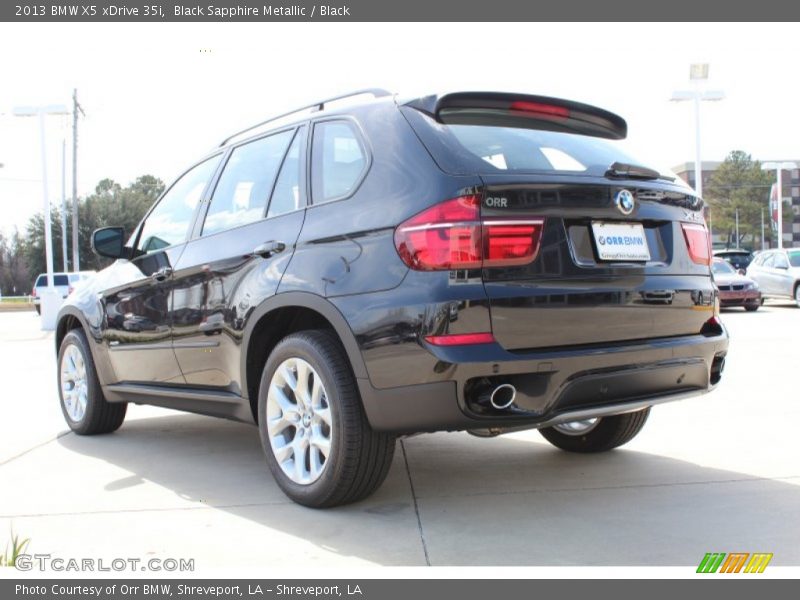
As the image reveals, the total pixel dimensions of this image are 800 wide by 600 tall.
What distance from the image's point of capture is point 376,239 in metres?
3.24

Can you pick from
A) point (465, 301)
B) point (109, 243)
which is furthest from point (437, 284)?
point (109, 243)

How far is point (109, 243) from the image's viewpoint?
17.6 feet

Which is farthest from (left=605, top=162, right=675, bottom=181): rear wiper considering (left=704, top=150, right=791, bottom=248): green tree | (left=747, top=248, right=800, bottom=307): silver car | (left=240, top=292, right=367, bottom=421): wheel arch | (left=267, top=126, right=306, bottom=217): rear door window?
(left=704, top=150, right=791, bottom=248): green tree

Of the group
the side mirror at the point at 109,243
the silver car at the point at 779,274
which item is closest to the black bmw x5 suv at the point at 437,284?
the side mirror at the point at 109,243

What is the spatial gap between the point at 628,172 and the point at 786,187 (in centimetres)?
12432

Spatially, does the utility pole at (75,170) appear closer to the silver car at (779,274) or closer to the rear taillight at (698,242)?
the silver car at (779,274)

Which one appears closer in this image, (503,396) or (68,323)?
(503,396)

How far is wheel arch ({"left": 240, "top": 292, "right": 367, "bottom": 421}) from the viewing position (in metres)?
3.29

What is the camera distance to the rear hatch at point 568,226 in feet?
10.1

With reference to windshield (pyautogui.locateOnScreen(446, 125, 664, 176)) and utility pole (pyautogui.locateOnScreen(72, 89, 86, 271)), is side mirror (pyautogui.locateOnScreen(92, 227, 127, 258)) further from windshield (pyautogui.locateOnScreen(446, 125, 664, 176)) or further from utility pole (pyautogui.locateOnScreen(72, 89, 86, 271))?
utility pole (pyautogui.locateOnScreen(72, 89, 86, 271))

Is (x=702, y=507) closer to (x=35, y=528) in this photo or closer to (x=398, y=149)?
(x=398, y=149)

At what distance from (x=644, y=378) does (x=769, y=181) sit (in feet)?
317

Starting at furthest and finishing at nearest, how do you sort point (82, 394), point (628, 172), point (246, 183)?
point (82, 394) < point (246, 183) < point (628, 172)

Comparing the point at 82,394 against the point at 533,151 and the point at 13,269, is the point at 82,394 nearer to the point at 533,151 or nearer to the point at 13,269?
the point at 533,151
